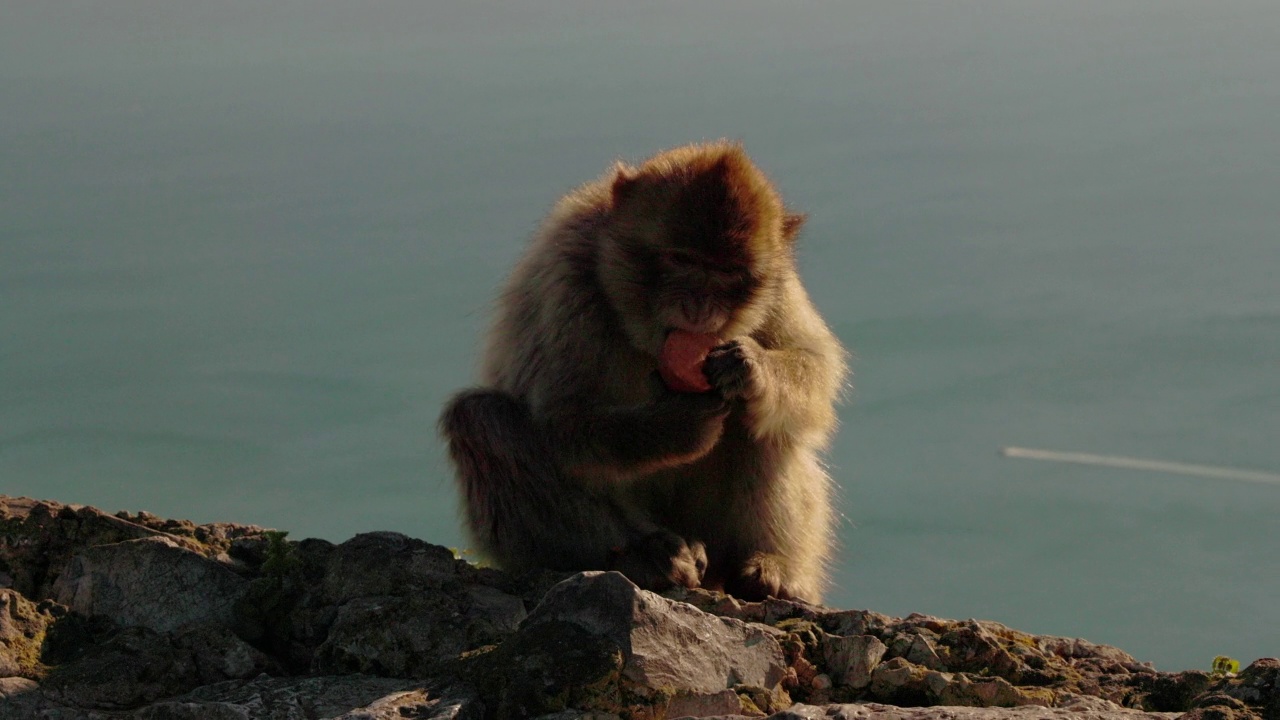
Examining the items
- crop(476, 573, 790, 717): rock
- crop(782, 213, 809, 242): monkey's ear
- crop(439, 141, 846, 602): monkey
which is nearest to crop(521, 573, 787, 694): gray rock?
crop(476, 573, 790, 717): rock

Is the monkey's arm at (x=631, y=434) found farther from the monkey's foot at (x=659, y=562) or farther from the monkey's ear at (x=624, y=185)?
the monkey's ear at (x=624, y=185)

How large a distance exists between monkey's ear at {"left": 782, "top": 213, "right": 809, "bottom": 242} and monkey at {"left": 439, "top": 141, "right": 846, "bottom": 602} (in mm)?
11

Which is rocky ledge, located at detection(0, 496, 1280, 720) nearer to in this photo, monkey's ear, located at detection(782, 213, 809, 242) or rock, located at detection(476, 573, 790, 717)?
rock, located at detection(476, 573, 790, 717)

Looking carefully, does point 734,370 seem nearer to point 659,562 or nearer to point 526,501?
point 659,562

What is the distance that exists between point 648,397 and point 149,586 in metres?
1.80

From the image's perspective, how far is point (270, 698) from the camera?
3088mm

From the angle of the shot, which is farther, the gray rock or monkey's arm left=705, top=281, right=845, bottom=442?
monkey's arm left=705, top=281, right=845, bottom=442

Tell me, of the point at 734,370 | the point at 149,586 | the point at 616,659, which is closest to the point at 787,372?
the point at 734,370

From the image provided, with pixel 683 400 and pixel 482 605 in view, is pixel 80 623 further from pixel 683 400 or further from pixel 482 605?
pixel 683 400

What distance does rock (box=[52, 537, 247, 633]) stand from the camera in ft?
11.5

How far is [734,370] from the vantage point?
4.53m

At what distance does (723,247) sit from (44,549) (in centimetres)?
209

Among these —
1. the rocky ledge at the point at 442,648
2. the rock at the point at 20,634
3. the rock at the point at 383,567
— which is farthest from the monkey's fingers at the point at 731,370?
the rock at the point at 20,634

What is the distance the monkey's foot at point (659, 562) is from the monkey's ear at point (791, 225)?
1071 millimetres
